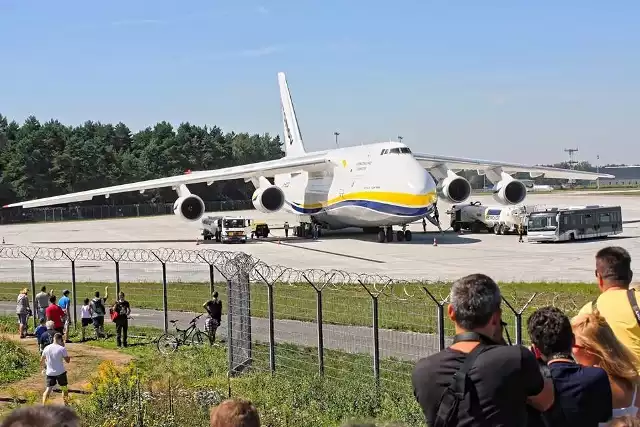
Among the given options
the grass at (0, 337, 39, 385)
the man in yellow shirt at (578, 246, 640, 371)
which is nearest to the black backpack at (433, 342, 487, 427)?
the man in yellow shirt at (578, 246, 640, 371)

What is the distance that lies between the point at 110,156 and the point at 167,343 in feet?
278

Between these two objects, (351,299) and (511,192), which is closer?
(351,299)

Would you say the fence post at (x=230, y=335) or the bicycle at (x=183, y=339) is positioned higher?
the fence post at (x=230, y=335)

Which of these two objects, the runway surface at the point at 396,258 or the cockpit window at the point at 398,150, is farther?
the cockpit window at the point at 398,150

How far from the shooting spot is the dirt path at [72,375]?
42.3ft

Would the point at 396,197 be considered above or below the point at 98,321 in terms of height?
above

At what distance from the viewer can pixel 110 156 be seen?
98250mm

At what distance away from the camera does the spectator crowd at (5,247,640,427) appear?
14.0 feet

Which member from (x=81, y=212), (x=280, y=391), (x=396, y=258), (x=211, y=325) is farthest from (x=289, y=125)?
(x=280, y=391)

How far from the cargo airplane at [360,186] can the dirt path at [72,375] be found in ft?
73.5

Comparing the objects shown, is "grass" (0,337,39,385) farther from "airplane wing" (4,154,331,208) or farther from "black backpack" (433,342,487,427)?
"airplane wing" (4,154,331,208)

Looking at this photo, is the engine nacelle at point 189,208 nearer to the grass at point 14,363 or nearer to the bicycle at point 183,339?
the bicycle at point 183,339

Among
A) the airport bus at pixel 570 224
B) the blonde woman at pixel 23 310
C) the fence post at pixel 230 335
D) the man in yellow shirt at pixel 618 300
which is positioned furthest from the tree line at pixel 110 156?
the man in yellow shirt at pixel 618 300

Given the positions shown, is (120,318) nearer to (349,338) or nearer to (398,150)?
(349,338)
